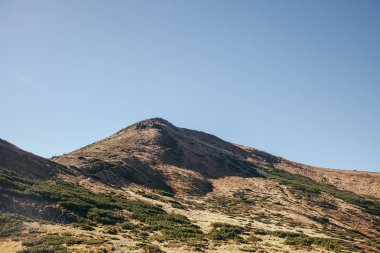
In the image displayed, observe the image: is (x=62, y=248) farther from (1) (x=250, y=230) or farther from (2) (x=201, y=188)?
(2) (x=201, y=188)

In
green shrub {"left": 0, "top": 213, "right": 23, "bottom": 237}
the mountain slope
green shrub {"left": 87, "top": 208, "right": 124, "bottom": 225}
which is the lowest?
green shrub {"left": 0, "top": 213, "right": 23, "bottom": 237}

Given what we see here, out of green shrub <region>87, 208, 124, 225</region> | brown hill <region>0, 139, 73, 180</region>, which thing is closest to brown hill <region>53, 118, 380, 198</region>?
brown hill <region>0, 139, 73, 180</region>

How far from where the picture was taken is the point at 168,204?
53000 mm

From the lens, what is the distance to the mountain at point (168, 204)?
29125mm

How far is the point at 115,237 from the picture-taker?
29.1 m

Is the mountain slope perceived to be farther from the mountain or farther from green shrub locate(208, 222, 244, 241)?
green shrub locate(208, 222, 244, 241)

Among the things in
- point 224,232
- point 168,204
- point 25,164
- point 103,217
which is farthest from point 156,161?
point 224,232

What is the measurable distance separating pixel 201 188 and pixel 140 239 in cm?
4342

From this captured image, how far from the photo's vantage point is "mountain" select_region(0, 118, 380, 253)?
29.1 m

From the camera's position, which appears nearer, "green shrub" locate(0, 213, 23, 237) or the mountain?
"green shrub" locate(0, 213, 23, 237)

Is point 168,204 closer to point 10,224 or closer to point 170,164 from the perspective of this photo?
point 10,224

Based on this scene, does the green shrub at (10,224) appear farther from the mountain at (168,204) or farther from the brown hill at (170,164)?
the brown hill at (170,164)

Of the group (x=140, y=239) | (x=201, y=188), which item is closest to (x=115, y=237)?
(x=140, y=239)

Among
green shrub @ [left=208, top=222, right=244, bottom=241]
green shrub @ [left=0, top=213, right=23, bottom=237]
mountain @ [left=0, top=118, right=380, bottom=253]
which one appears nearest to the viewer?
green shrub @ [left=0, top=213, right=23, bottom=237]
